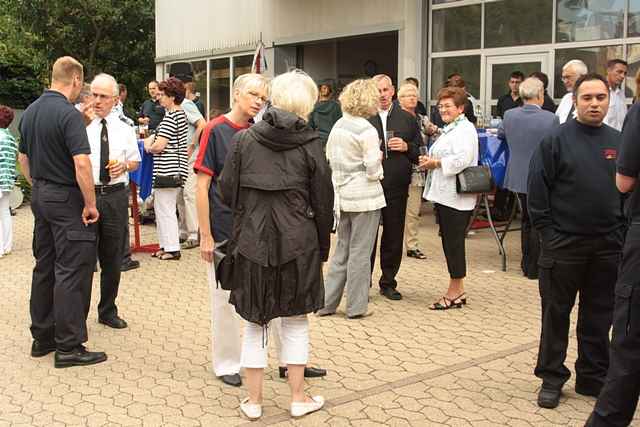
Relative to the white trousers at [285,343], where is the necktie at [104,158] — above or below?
above

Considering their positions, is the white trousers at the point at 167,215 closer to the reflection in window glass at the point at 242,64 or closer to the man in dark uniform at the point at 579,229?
the man in dark uniform at the point at 579,229

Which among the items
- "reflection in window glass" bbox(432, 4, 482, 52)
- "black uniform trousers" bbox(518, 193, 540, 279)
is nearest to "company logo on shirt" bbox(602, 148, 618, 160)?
"black uniform trousers" bbox(518, 193, 540, 279)

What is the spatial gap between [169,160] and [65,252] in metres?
3.68

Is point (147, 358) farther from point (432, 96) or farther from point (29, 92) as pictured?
point (29, 92)

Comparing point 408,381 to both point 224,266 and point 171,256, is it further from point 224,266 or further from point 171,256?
point 171,256

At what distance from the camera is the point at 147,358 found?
567cm

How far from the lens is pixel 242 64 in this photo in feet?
61.0

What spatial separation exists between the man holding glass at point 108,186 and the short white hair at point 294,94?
2183 millimetres

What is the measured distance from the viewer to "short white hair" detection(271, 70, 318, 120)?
4285mm

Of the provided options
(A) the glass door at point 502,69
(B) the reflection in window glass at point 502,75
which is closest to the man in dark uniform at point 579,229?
(A) the glass door at point 502,69

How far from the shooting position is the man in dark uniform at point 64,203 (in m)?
5.29

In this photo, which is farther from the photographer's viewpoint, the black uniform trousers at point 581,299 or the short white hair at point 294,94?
the black uniform trousers at point 581,299

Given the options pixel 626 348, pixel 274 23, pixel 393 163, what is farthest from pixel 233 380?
pixel 274 23

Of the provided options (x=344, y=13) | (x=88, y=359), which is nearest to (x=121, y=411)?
(x=88, y=359)
